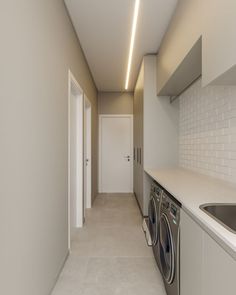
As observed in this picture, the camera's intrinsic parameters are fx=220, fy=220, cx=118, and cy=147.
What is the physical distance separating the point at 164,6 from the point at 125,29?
609 mm

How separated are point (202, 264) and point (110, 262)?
4.90 feet

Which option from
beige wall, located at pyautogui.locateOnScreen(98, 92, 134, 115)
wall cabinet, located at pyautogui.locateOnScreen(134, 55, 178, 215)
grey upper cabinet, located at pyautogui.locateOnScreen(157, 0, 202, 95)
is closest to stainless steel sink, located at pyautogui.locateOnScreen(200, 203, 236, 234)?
grey upper cabinet, located at pyautogui.locateOnScreen(157, 0, 202, 95)

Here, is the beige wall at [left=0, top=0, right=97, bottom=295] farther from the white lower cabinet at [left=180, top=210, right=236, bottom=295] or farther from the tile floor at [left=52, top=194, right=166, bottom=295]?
the white lower cabinet at [left=180, top=210, right=236, bottom=295]

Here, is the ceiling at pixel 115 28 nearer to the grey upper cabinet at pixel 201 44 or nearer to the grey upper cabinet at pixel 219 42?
the grey upper cabinet at pixel 201 44

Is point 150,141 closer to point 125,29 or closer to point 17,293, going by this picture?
point 125,29

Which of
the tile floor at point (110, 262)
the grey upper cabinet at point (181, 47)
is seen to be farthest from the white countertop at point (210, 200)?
the grey upper cabinet at point (181, 47)

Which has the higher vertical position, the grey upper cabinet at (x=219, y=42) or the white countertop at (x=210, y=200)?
the grey upper cabinet at (x=219, y=42)

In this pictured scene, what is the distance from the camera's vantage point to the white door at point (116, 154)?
5777mm

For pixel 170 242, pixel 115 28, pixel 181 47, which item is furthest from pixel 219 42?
pixel 115 28

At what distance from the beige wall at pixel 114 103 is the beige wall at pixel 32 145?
3.47 m

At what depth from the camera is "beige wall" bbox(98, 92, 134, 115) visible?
5754 millimetres

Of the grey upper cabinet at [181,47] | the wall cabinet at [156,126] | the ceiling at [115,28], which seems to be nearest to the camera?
the grey upper cabinet at [181,47]

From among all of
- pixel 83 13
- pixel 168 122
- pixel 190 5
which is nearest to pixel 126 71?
pixel 168 122

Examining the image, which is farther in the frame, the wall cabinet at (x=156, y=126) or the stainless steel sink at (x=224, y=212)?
the wall cabinet at (x=156, y=126)
